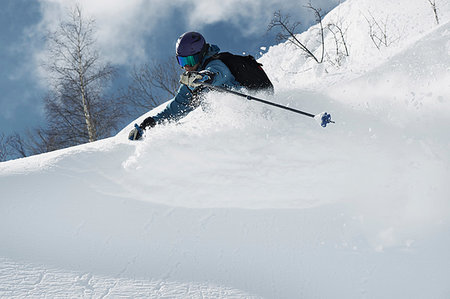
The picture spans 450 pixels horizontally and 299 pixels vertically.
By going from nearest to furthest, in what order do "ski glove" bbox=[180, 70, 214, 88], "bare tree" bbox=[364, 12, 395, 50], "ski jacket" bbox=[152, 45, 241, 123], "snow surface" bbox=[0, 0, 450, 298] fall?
"snow surface" bbox=[0, 0, 450, 298] < "ski glove" bbox=[180, 70, 214, 88] < "ski jacket" bbox=[152, 45, 241, 123] < "bare tree" bbox=[364, 12, 395, 50]

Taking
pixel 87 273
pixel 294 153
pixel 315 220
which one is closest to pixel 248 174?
pixel 294 153

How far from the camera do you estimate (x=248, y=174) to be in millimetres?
3219

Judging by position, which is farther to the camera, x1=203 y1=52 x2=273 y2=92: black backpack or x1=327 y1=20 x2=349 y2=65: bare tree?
x1=327 y1=20 x2=349 y2=65: bare tree

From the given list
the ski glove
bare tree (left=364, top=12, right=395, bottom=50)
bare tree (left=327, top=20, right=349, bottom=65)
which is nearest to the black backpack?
→ the ski glove

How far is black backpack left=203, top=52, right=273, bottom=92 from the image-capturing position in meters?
3.76

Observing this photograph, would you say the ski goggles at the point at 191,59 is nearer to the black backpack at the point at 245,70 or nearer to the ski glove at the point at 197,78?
the black backpack at the point at 245,70

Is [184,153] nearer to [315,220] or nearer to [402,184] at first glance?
[315,220]

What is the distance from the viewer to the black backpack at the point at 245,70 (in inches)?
148

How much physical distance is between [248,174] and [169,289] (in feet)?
4.71

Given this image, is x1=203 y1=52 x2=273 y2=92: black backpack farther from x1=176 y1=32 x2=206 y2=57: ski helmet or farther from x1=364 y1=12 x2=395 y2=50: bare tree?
x1=364 y1=12 x2=395 y2=50: bare tree

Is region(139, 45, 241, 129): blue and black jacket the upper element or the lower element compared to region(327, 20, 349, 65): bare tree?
lower

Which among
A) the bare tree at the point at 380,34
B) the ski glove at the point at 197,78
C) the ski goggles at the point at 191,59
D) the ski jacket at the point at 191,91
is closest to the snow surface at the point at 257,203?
the ski jacket at the point at 191,91

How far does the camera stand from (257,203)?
118 inches

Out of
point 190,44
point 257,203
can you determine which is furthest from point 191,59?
point 257,203
